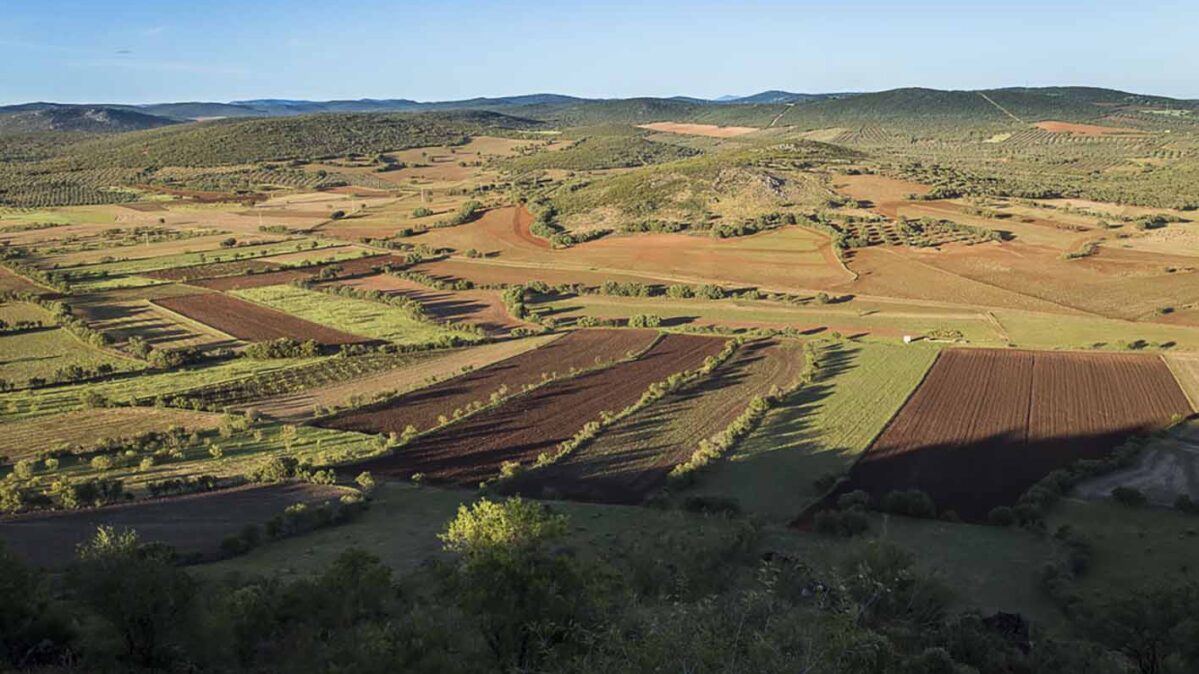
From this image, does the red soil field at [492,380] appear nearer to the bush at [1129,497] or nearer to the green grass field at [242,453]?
the green grass field at [242,453]

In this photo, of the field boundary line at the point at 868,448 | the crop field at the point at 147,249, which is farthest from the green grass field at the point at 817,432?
the crop field at the point at 147,249

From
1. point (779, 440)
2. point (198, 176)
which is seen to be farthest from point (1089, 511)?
point (198, 176)

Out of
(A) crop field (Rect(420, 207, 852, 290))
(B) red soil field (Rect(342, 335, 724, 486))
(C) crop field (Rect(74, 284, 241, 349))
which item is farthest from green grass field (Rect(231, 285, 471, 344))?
(A) crop field (Rect(420, 207, 852, 290))

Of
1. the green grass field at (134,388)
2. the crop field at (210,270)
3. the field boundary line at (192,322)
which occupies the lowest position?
the green grass field at (134,388)

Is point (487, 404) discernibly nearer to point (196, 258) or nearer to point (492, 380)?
point (492, 380)

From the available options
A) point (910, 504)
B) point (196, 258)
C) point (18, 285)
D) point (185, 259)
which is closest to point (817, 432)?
point (910, 504)

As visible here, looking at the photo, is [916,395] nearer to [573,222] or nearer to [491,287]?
[491,287]

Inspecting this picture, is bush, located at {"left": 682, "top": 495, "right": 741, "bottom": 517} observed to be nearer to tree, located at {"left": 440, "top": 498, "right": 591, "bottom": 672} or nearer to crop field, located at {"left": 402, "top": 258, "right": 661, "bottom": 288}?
tree, located at {"left": 440, "top": 498, "right": 591, "bottom": 672}
